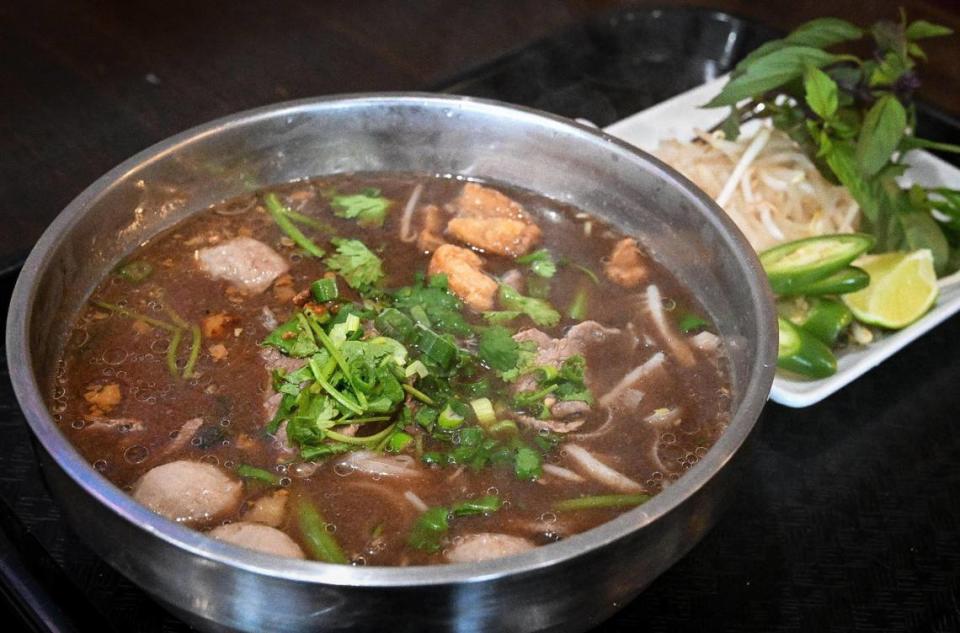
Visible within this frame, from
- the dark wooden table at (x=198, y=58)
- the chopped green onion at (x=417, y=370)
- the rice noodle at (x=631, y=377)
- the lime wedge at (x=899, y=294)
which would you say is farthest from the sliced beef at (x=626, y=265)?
the dark wooden table at (x=198, y=58)

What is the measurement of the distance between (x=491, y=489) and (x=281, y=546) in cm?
40

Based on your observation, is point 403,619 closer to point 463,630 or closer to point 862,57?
point 463,630

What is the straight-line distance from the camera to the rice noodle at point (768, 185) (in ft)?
10.9

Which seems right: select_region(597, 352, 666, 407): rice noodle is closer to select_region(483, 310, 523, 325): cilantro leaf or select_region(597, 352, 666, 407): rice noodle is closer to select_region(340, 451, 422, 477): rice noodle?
select_region(483, 310, 523, 325): cilantro leaf

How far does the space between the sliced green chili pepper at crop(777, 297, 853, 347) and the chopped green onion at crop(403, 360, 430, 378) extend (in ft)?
4.02

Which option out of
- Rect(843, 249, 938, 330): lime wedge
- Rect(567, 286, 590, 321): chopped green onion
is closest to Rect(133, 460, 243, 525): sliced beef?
Rect(567, 286, 590, 321): chopped green onion

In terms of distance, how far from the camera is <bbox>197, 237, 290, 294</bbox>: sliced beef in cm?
233

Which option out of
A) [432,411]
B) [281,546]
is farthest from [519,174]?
[281,546]

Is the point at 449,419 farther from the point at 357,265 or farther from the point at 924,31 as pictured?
the point at 924,31

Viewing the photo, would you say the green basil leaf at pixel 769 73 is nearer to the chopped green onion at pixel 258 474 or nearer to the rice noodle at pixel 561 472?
the rice noodle at pixel 561 472

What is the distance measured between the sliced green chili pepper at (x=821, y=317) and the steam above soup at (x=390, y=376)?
2.07ft

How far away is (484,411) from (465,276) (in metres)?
0.43

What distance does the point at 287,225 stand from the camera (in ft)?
8.27

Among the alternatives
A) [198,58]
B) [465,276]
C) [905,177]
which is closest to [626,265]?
[465,276]
